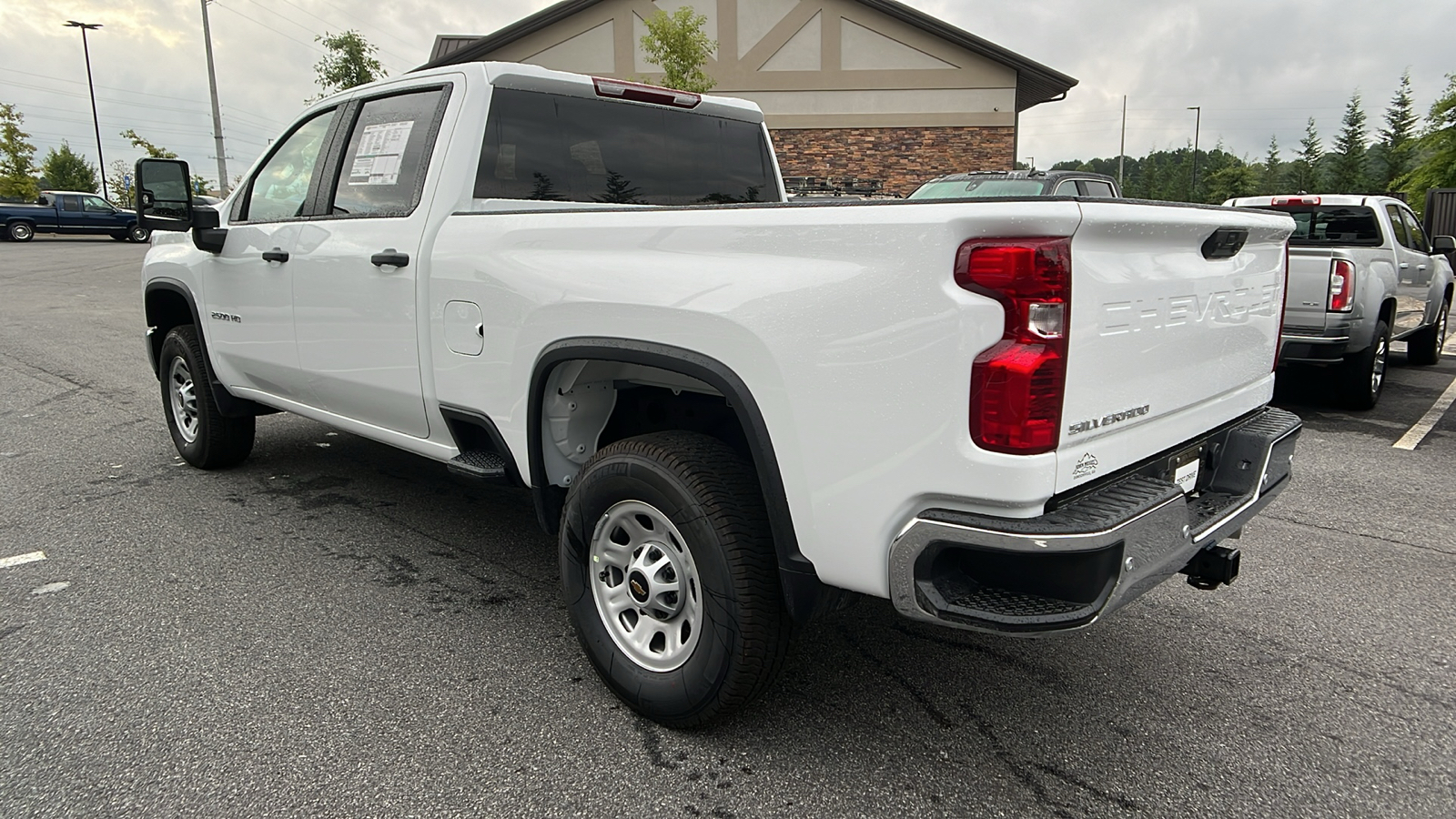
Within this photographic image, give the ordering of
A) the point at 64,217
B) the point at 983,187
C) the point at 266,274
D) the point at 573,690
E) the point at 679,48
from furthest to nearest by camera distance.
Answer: the point at 64,217 < the point at 679,48 < the point at 983,187 < the point at 266,274 < the point at 573,690

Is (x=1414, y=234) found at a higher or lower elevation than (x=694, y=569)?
higher

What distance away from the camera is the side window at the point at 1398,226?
8250mm

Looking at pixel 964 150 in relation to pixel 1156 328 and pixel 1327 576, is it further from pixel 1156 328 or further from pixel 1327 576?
pixel 1156 328

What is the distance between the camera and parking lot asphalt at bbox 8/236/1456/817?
239 centimetres

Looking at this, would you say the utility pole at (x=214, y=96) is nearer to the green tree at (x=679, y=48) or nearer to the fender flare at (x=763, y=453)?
the green tree at (x=679, y=48)

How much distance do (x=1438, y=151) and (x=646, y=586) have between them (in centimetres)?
4021

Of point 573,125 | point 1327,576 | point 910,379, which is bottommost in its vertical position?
point 1327,576

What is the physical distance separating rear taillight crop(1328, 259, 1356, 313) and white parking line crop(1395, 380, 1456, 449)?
3.27 feet

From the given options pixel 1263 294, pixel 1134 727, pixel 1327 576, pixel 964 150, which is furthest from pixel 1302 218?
pixel 964 150

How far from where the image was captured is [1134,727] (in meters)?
2.71

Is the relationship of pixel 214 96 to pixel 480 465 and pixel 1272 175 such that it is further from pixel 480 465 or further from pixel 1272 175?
pixel 1272 175

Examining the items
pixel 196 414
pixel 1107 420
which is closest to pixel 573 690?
pixel 1107 420

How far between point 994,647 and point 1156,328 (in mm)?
1396

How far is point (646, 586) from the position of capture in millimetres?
2658
